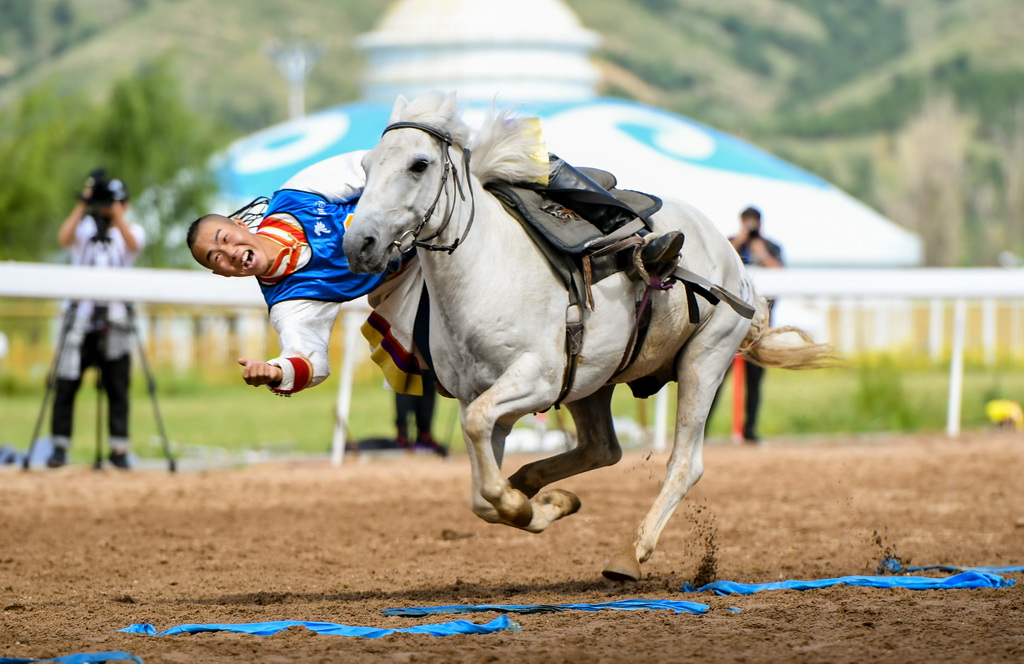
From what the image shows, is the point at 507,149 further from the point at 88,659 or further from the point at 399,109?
the point at 88,659

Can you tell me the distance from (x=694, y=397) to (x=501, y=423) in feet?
3.88

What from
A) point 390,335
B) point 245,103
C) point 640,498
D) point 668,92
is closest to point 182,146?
point 640,498

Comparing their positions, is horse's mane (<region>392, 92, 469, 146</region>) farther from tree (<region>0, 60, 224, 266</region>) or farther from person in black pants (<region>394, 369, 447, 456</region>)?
tree (<region>0, 60, 224, 266</region>)

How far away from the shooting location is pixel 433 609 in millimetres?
5605

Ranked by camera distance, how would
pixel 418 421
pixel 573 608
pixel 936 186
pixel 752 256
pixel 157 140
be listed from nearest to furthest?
pixel 573 608, pixel 418 421, pixel 752 256, pixel 157 140, pixel 936 186

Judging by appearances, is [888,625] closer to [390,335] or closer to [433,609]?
[433,609]

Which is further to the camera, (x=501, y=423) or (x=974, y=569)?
(x=974, y=569)

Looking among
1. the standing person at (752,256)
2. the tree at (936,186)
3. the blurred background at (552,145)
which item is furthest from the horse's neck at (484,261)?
the tree at (936,186)

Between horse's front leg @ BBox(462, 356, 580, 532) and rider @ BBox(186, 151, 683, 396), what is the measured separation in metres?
0.70

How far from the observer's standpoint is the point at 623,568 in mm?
5750

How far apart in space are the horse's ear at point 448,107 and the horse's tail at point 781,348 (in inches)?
85.2

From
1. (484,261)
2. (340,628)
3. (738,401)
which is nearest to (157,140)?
(738,401)

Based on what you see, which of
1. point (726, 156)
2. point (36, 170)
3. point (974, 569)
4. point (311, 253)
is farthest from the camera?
point (36, 170)

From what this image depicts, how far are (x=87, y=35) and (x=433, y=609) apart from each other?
128632 mm
